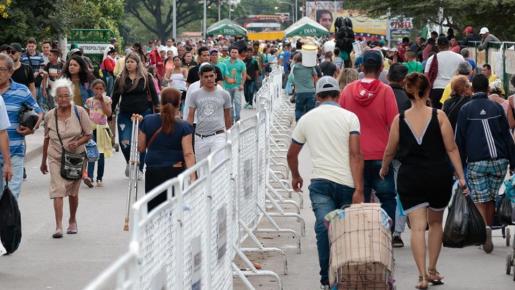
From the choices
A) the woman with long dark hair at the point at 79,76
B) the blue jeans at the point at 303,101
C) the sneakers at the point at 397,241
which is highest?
the woman with long dark hair at the point at 79,76

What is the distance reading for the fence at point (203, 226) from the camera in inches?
214

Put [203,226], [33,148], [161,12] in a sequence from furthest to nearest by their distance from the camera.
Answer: [161,12]
[33,148]
[203,226]

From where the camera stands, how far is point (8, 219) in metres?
10.9

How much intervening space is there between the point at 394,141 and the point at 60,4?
24613 mm

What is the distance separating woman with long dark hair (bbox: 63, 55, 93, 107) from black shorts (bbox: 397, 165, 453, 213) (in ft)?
24.1

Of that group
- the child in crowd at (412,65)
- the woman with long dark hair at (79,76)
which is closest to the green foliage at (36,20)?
the child in crowd at (412,65)

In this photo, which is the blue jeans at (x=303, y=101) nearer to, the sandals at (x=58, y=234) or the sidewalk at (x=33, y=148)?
the sidewalk at (x=33, y=148)

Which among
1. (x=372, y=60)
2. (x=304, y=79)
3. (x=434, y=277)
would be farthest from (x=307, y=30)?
(x=434, y=277)

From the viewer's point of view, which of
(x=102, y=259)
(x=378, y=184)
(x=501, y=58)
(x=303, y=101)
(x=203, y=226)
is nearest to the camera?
(x=203, y=226)

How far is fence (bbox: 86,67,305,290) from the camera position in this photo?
5.43 metres

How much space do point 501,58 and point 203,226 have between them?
2147 cm

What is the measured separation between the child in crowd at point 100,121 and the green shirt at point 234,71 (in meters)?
7.76

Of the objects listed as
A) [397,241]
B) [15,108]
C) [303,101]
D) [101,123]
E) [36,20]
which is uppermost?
[15,108]

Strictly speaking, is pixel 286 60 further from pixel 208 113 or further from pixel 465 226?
pixel 465 226
